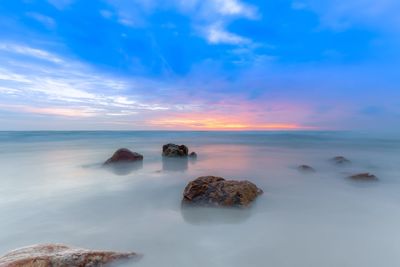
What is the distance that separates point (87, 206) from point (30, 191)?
3075 millimetres

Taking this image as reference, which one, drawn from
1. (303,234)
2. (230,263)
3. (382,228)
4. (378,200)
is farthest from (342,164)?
(230,263)

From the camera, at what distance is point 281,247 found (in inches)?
161

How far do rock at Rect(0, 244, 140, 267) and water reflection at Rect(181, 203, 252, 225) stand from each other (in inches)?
79.2

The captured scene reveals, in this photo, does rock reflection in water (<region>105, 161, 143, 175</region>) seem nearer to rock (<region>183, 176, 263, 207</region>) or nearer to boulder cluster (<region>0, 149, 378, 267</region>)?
boulder cluster (<region>0, 149, 378, 267</region>)

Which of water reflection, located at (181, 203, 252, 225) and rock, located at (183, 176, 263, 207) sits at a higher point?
rock, located at (183, 176, 263, 207)

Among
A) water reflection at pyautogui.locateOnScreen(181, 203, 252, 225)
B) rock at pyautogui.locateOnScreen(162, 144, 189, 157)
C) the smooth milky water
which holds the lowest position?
the smooth milky water

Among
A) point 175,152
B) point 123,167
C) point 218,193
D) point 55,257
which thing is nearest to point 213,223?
point 218,193

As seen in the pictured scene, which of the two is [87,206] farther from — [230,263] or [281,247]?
[281,247]

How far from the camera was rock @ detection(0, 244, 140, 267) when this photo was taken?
2924mm

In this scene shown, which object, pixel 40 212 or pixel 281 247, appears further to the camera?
pixel 40 212

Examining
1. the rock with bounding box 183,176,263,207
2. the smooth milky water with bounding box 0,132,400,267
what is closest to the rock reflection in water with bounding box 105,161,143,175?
the smooth milky water with bounding box 0,132,400,267

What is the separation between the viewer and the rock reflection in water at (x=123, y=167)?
35.7ft

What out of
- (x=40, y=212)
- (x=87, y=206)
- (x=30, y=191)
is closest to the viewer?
(x=40, y=212)

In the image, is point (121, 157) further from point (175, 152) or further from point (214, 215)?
point (214, 215)
